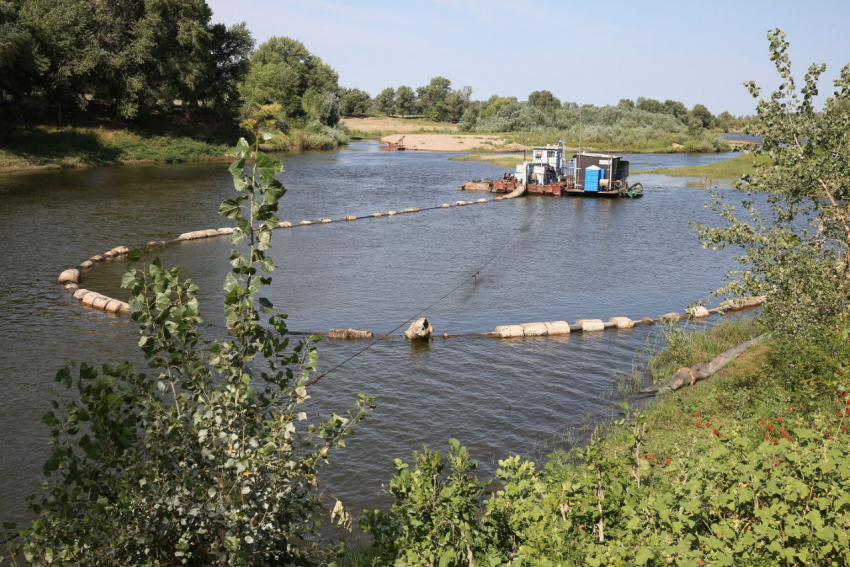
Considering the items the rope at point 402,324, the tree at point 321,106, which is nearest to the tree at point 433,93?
the tree at point 321,106

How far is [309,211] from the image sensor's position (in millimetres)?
40938

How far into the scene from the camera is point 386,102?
610 ft

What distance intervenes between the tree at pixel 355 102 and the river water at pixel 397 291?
114772mm

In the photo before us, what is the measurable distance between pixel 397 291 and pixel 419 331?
5620mm

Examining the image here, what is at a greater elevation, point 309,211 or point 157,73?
point 157,73

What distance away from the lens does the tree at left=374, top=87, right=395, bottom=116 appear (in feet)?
604

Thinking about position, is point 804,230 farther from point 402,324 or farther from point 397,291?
point 397,291

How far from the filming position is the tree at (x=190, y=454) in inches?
187

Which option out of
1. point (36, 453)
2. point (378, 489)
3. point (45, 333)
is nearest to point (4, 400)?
point (36, 453)

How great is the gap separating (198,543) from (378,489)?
6.16 metres

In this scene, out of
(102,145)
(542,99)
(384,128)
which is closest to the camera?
(102,145)

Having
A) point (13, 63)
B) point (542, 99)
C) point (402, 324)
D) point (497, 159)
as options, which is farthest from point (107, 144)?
point (542, 99)

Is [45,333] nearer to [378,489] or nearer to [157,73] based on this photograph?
[378,489]

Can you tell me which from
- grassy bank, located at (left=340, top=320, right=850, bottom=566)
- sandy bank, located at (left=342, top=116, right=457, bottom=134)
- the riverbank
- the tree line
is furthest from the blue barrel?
sandy bank, located at (left=342, top=116, right=457, bottom=134)
